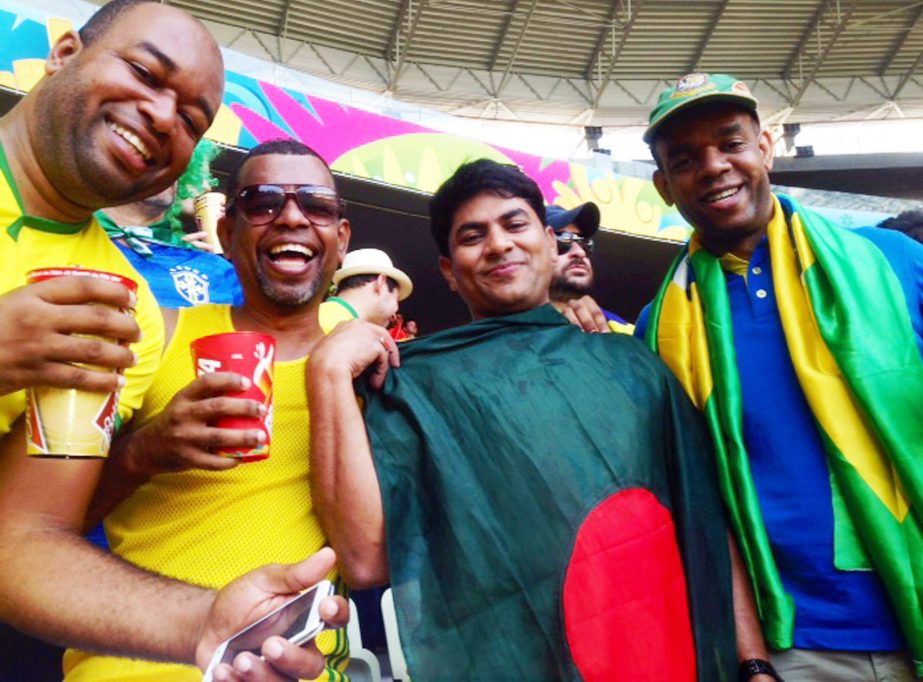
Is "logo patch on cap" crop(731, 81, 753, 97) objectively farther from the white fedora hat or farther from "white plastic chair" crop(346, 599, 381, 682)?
the white fedora hat

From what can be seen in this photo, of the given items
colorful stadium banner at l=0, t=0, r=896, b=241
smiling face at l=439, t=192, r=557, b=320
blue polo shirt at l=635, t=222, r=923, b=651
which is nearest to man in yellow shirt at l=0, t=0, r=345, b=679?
smiling face at l=439, t=192, r=557, b=320

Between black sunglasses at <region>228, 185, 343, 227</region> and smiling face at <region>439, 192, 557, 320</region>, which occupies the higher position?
black sunglasses at <region>228, 185, 343, 227</region>

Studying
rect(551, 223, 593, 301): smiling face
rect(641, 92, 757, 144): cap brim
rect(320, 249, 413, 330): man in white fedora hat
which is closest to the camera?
rect(641, 92, 757, 144): cap brim

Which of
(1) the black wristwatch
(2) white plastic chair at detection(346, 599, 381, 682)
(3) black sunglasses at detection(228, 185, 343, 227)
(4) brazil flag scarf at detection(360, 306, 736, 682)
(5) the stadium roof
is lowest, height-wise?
(2) white plastic chair at detection(346, 599, 381, 682)

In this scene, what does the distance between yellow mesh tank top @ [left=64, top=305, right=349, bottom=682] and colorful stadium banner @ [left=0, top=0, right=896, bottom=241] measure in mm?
4544

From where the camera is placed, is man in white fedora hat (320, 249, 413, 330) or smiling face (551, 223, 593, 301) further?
man in white fedora hat (320, 249, 413, 330)

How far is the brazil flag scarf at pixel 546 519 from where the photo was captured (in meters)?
1.64

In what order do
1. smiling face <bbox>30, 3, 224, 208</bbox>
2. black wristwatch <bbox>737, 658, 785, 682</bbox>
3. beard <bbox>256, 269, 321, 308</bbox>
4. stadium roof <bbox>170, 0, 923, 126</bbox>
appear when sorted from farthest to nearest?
stadium roof <bbox>170, 0, 923, 126</bbox> < beard <bbox>256, 269, 321, 308</bbox> < black wristwatch <bbox>737, 658, 785, 682</bbox> < smiling face <bbox>30, 3, 224, 208</bbox>

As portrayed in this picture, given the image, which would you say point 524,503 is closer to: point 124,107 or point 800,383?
point 800,383

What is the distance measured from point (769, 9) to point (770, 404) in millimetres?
20531

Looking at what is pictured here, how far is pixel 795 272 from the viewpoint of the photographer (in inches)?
81.7

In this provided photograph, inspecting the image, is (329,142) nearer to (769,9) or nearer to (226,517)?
(226,517)

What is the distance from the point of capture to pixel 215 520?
66.2 inches

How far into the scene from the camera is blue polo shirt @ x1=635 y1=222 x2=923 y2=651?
1776 millimetres
